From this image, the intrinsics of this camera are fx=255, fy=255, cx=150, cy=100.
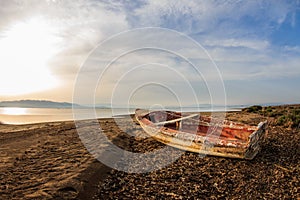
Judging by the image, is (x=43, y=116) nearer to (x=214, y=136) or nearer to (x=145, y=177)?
(x=214, y=136)

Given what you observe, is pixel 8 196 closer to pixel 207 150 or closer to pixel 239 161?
pixel 207 150

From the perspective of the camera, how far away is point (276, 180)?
25.1 feet

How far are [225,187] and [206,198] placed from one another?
3.05ft

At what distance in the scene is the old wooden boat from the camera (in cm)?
914

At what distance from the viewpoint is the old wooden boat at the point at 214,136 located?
914cm

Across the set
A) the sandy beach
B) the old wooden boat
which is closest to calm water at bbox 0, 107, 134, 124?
the old wooden boat

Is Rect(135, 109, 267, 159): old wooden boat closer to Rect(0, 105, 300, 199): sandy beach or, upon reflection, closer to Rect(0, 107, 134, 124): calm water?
Rect(0, 105, 300, 199): sandy beach

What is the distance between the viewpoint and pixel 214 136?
11758 mm

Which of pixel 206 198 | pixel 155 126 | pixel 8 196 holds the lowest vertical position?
pixel 206 198

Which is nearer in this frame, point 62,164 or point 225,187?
point 225,187

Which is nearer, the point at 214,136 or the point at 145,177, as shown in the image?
the point at 145,177

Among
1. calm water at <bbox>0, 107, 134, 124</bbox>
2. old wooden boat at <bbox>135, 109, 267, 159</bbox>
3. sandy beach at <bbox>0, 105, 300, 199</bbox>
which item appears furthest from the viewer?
calm water at <bbox>0, 107, 134, 124</bbox>

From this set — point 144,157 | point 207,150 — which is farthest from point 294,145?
point 144,157

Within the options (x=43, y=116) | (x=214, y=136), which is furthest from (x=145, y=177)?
(x=43, y=116)
